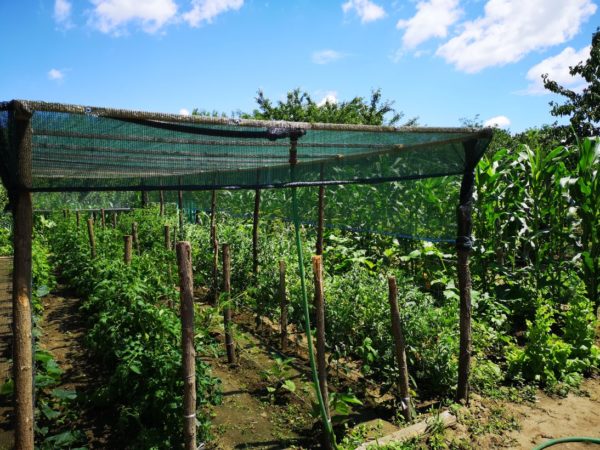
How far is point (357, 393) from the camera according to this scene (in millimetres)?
3863

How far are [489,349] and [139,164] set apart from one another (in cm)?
411

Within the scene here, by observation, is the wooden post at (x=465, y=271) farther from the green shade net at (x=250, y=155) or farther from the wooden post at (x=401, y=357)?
the wooden post at (x=401, y=357)

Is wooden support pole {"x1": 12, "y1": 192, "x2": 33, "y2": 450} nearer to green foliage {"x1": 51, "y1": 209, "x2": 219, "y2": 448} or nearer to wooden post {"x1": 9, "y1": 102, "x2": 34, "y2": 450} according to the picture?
wooden post {"x1": 9, "y1": 102, "x2": 34, "y2": 450}

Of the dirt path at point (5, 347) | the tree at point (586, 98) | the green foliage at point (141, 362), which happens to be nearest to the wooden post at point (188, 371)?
the green foliage at point (141, 362)

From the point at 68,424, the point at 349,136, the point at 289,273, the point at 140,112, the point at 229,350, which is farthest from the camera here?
the point at 289,273

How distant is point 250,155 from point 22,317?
1.73m

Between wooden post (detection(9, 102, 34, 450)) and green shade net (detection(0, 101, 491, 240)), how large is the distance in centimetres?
11

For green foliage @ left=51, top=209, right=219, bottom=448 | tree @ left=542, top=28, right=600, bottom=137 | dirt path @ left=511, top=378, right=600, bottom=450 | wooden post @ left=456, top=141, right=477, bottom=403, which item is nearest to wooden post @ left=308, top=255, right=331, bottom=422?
green foliage @ left=51, top=209, right=219, bottom=448

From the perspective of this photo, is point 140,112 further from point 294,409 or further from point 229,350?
point 229,350

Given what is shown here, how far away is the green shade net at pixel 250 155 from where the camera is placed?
2090 mm

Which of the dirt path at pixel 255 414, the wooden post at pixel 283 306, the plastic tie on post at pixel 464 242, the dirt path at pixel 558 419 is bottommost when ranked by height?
the dirt path at pixel 558 419

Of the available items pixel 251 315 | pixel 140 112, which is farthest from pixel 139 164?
pixel 251 315

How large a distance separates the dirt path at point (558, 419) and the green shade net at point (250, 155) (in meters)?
1.73

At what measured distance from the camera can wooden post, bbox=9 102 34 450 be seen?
2.08 m
